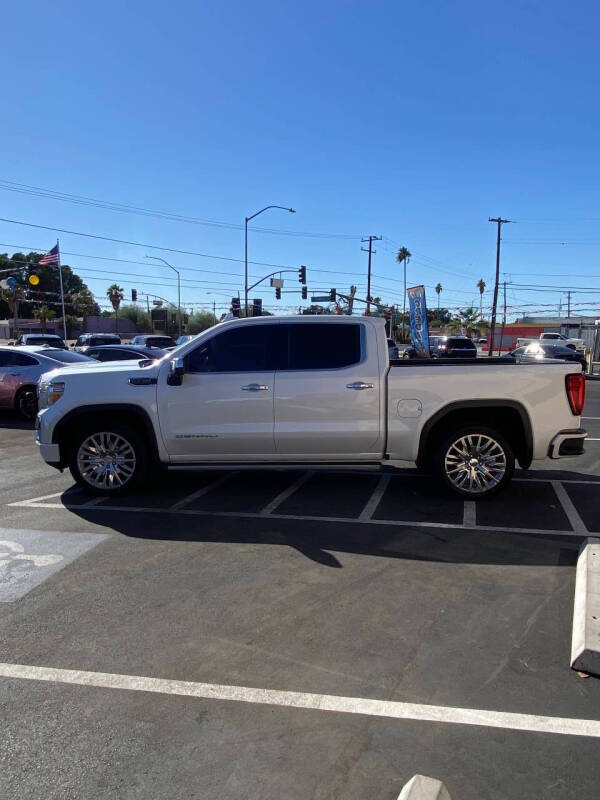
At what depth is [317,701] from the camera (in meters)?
2.90

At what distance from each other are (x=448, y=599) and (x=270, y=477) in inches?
150

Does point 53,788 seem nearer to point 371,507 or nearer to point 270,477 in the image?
point 371,507

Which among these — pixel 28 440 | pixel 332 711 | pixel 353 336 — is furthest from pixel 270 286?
pixel 332 711

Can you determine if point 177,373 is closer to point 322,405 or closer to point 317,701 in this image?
point 322,405

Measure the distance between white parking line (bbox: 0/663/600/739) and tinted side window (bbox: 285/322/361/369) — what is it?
3.67 metres

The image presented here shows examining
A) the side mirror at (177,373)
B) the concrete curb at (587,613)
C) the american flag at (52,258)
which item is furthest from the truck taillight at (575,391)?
the american flag at (52,258)

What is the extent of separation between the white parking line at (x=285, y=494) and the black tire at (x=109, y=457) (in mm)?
1437

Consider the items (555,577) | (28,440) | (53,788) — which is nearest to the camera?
(53,788)

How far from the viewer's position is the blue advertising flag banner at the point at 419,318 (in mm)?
21867

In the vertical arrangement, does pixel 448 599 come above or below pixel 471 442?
below

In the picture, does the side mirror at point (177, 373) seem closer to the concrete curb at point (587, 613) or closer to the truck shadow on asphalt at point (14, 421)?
the concrete curb at point (587, 613)

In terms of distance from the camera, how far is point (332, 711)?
111 inches

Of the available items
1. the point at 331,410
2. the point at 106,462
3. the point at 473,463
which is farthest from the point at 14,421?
the point at 473,463

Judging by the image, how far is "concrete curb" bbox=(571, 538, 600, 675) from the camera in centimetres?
312
